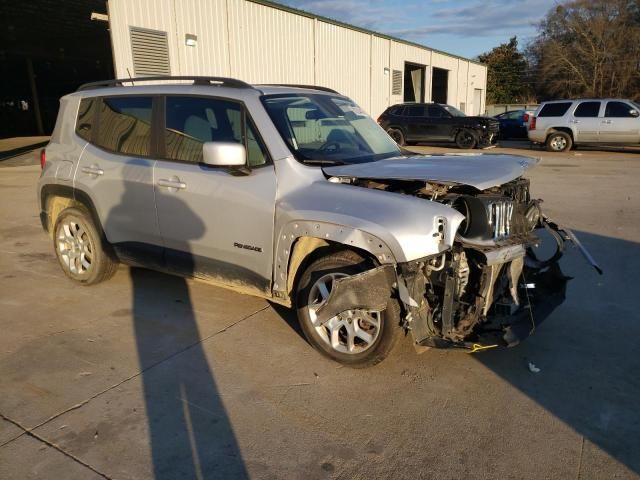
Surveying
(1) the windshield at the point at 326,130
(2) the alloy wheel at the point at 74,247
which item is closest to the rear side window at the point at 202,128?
(1) the windshield at the point at 326,130

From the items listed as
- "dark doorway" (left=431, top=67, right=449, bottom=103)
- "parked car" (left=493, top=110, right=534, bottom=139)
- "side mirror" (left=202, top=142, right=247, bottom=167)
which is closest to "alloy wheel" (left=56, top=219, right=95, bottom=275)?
"side mirror" (left=202, top=142, right=247, bottom=167)

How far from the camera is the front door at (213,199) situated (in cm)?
378

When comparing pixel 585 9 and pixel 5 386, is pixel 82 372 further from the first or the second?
pixel 585 9

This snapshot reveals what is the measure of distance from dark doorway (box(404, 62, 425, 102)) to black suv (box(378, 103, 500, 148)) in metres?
8.75

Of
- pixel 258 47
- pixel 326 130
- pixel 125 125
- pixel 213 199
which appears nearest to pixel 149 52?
pixel 258 47

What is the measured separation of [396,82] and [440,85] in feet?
30.1

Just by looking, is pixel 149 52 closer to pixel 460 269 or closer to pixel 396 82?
pixel 460 269

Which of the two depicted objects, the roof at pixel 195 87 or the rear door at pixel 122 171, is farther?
the rear door at pixel 122 171

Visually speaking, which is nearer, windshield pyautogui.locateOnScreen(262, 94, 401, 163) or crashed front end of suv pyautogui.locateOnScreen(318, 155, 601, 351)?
crashed front end of suv pyautogui.locateOnScreen(318, 155, 601, 351)

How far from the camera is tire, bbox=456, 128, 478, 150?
64.2ft

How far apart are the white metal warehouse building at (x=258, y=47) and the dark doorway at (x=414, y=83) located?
1.36 metres

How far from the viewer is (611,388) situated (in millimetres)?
3285

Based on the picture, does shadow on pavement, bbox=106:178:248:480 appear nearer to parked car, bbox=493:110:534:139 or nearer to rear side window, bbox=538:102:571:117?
rear side window, bbox=538:102:571:117

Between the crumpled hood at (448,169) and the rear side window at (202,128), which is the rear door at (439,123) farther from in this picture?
the rear side window at (202,128)
